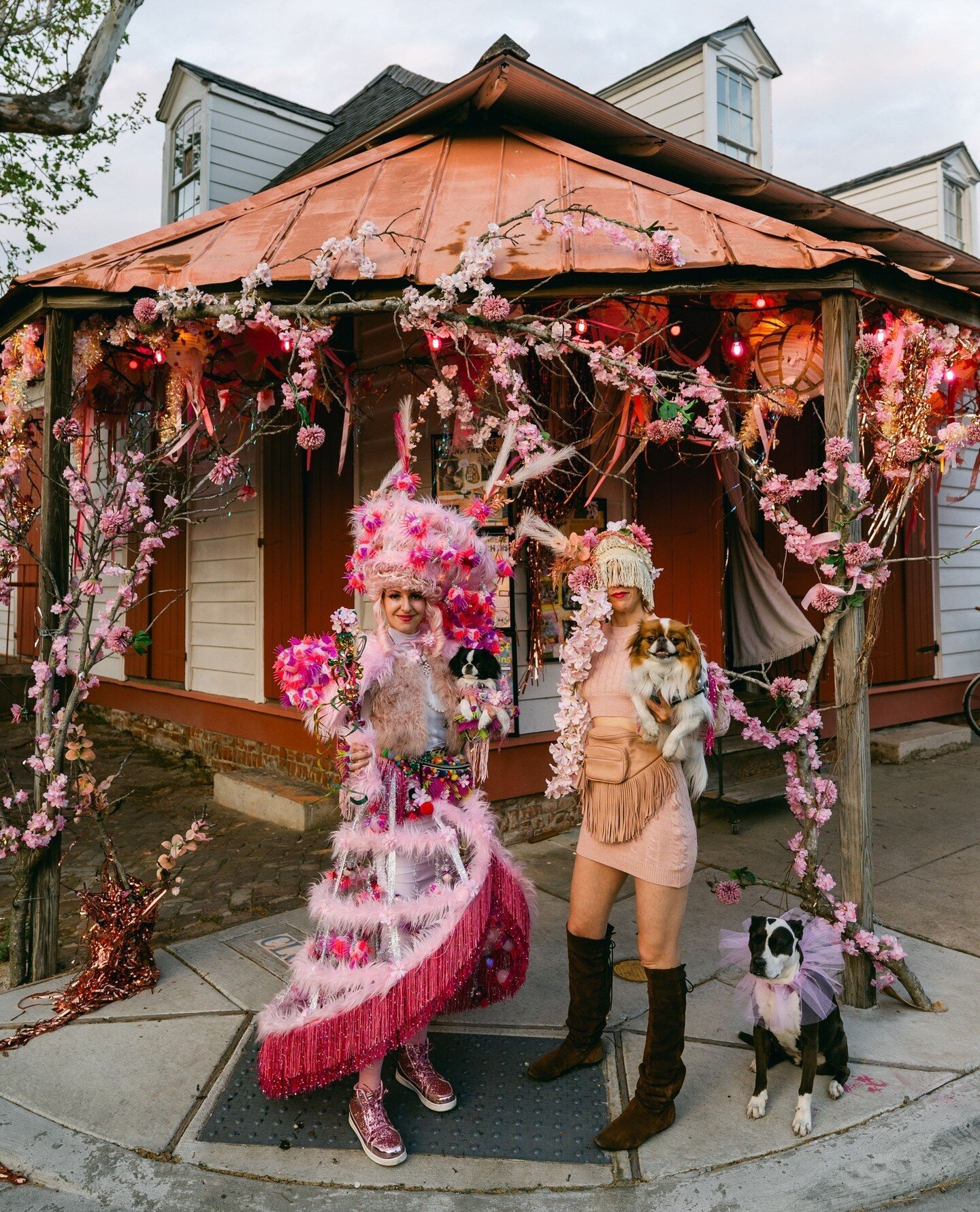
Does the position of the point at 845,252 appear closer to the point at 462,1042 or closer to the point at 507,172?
the point at 507,172

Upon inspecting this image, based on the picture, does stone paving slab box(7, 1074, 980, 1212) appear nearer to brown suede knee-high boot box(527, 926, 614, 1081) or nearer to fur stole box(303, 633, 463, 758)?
brown suede knee-high boot box(527, 926, 614, 1081)

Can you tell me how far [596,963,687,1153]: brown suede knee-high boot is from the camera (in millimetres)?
2738

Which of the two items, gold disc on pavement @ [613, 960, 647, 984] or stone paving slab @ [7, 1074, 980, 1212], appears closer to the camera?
stone paving slab @ [7, 1074, 980, 1212]

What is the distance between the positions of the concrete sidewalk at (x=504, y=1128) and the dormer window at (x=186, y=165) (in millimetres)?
9163

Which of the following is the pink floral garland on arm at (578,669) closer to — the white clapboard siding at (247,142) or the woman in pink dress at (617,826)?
the woman in pink dress at (617,826)

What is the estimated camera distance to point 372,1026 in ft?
8.58

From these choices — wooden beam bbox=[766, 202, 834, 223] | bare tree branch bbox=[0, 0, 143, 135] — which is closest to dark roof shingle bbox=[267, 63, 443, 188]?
bare tree branch bbox=[0, 0, 143, 135]

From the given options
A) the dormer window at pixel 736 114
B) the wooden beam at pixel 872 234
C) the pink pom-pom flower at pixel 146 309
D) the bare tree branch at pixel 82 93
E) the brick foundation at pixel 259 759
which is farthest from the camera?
the dormer window at pixel 736 114

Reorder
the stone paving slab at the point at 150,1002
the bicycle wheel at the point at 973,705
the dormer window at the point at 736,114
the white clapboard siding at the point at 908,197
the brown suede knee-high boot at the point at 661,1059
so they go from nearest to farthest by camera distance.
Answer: the brown suede knee-high boot at the point at 661,1059, the stone paving slab at the point at 150,1002, the bicycle wheel at the point at 973,705, the dormer window at the point at 736,114, the white clapboard siding at the point at 908,197

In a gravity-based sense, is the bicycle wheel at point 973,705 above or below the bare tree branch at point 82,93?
below

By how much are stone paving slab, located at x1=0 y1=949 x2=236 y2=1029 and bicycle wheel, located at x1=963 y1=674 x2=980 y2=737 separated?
8.41 m

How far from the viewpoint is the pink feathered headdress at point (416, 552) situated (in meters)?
2.85

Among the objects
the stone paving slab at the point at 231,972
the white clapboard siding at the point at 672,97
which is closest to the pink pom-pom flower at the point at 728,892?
the stone paving slab at the point at 231,972

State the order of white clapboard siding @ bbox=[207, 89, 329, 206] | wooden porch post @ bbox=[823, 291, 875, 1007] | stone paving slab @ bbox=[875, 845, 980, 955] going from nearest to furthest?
wooden porch post @ bbox=[823, 291, 875, 1007] → stone paving slab @ bbox=[875, 845, 980, 955] → white clapboard siding @ bbox=[207, 89, 329, 206]
